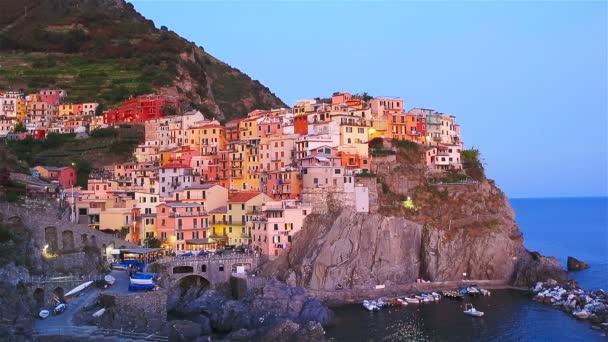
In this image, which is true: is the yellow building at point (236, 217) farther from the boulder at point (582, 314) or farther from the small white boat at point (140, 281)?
the boulder at point (582, 314)

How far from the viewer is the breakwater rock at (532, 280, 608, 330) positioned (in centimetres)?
5797

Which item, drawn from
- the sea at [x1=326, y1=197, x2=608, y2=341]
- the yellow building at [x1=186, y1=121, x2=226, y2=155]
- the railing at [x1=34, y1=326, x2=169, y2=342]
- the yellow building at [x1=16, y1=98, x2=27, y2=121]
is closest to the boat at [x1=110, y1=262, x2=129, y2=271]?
the railing at [x1=34, y1=326, x2=169, y2=342]

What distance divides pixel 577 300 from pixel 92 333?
39.3 meters

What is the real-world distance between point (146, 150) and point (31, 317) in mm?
42414

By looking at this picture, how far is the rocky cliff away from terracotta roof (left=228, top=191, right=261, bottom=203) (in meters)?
6.46

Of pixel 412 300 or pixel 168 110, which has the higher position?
pixel 168 110

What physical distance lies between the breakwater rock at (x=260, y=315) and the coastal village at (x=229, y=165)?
1022 centimetres

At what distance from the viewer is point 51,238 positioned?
56094 millimetres

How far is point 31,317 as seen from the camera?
4566 cm

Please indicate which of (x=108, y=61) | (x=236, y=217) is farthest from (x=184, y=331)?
(x=108, y=61)

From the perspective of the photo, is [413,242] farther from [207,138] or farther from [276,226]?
[207,138]

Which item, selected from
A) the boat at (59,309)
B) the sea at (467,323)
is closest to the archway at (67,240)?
the boat at (59,309)

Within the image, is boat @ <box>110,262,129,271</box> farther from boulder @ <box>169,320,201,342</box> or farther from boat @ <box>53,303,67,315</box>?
boulder @ <box>169,320,201,342</box>

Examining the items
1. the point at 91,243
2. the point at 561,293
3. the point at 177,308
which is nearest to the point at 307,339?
the point at 177,308
